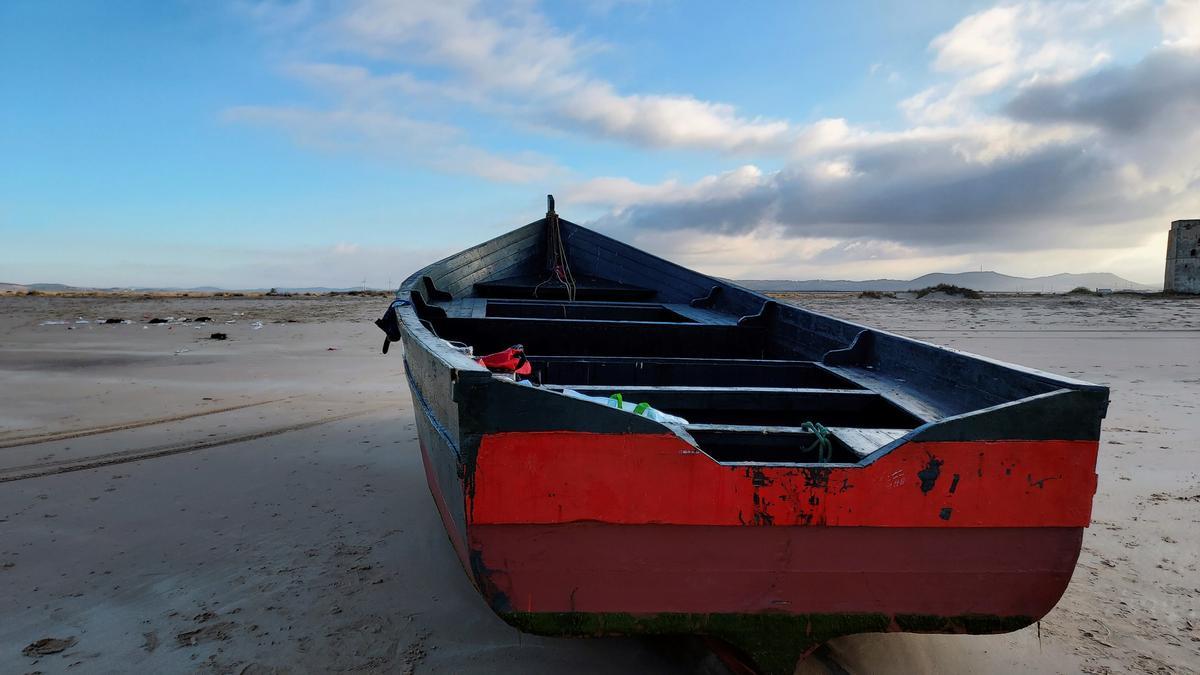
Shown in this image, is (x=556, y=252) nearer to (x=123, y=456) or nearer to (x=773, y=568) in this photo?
(x=123, y=456)

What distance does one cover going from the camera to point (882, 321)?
17609 millimetres

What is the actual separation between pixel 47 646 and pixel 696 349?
→ 12.1 ft

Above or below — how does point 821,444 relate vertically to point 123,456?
above

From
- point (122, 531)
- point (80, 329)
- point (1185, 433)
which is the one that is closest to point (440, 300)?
point (122, 531)

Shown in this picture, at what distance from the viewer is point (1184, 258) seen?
30297 mm

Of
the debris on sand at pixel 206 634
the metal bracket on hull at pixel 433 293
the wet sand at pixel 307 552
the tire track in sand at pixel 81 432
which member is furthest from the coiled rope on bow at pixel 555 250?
the debris on sand at pixel 206 634

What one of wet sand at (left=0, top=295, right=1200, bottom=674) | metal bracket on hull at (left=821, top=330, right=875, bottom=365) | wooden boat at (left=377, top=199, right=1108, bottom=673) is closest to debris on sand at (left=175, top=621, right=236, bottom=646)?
wet sand at (left=0, top=295, right=1200, bottom=674)

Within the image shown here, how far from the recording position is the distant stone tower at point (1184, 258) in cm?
2972

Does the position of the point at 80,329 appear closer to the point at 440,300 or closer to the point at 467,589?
the point at 440,300

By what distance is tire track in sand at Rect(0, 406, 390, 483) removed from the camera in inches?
174

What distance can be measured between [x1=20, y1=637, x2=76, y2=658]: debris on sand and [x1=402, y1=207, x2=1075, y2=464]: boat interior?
6.55 ft

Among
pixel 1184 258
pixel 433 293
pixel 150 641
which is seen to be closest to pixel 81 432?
pixel 433 293

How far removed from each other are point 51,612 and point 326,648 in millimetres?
1247

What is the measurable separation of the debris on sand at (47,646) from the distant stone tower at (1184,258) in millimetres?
39291
